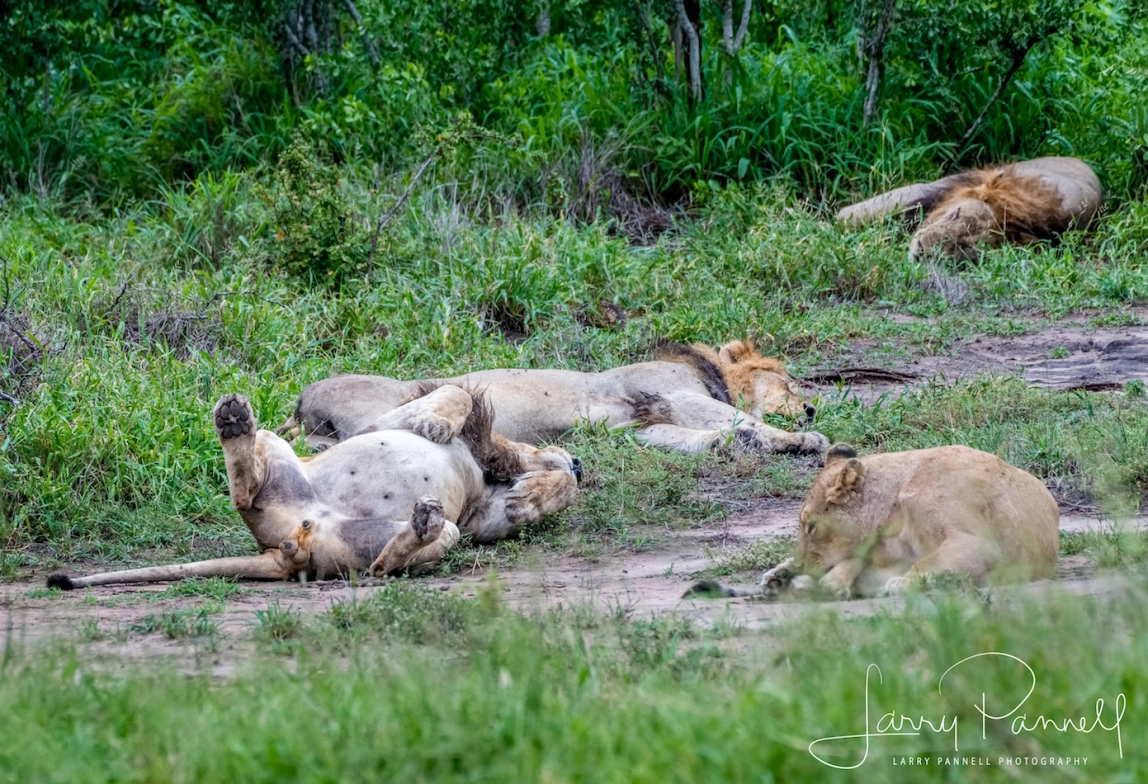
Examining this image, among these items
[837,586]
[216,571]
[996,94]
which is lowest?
[996,94]

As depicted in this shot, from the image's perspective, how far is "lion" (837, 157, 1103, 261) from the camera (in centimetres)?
1053

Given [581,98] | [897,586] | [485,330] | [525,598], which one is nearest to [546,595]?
[525,598]

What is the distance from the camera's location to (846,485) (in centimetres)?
411

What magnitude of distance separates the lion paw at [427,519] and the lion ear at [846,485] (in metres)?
1.40

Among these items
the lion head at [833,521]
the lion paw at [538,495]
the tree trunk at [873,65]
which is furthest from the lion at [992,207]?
the lion head at [833,521]

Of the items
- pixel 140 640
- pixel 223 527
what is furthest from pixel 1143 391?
pixel 140 640

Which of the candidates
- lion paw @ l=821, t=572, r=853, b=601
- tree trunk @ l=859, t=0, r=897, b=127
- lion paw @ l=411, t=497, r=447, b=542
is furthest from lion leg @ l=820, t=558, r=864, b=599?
tree trunk @ l=859, t=0, r=897, b=127

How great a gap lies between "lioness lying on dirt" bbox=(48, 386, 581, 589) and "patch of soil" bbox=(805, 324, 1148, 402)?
114 inches

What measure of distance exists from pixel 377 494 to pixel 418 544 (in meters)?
0.37

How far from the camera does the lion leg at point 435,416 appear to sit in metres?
5.46

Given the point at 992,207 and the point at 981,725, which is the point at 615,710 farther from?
the point at 992,207

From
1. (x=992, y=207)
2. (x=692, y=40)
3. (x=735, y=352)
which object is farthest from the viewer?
(x=692, y=40)

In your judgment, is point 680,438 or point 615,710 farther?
point 680,438

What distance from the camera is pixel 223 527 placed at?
5.93 m
